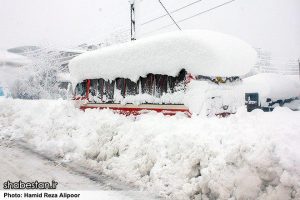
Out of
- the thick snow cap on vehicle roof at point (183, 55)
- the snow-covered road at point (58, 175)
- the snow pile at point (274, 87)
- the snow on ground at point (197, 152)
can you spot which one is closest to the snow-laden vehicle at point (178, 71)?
the thick snow cap on vehicle roof at point (183, 55)

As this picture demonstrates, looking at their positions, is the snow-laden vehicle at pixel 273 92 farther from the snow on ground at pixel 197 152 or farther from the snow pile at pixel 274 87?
the snow on ground at pixel 197 152

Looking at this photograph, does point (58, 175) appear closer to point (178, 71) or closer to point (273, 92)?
point (178, 71)

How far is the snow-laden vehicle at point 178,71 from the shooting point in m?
9.61

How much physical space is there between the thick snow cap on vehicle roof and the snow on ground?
181 cm

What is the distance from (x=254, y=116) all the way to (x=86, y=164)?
441cm

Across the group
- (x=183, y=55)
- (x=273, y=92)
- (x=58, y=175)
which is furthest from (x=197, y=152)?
(x=273, y=92)

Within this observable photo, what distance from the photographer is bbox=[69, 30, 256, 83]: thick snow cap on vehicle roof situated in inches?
375

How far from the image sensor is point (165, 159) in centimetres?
664

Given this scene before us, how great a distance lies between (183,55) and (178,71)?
0.57m

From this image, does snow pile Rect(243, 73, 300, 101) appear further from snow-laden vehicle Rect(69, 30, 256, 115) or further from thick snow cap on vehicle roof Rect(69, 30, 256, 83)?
snow-laden vehicle Rect(69, 30, 256, 115)

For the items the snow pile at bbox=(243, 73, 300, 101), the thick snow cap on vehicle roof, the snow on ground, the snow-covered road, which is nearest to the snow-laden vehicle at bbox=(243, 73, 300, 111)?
the snow pile at bbox=(243, 73, 300, 101)

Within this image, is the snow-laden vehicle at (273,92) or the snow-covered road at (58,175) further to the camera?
the snow-laden vehicle at (273,92)

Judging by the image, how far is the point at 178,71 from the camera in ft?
33.1

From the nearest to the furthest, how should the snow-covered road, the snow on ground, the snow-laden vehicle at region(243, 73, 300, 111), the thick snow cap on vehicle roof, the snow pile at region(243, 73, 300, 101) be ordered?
1. the snow on ground
2. the snow-covered road
3. the thick snow cap on vehicle roof
4. the snow-laden vehicle at region(243, 73, 300, 111)
5. the snow pile at region(243, 73, 300, 101)
